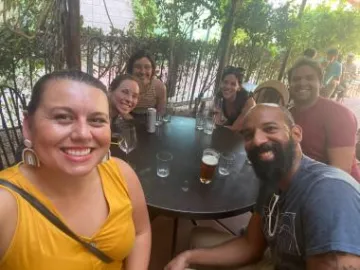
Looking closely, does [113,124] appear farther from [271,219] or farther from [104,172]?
[271,219]

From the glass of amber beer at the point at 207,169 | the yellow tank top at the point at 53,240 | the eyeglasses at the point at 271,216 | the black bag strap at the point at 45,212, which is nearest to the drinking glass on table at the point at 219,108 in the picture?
the glass of amber beer at the point at 207,169

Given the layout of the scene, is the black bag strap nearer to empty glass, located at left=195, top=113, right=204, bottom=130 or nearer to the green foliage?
empty glass, located at left=195, top=113, right=204, bottom=130

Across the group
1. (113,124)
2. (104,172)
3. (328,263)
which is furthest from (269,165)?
(113,124)

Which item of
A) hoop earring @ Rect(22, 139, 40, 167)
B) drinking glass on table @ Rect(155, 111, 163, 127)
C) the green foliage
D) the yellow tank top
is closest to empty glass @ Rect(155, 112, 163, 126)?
drinking glass on table @ Rect(155, 111, 163, 127)

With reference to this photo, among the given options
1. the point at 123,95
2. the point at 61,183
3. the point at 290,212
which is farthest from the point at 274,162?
the point at 123,95

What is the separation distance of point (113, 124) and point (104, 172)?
1.13m

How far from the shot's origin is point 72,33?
287 centimetres

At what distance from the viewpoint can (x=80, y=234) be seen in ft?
3.68

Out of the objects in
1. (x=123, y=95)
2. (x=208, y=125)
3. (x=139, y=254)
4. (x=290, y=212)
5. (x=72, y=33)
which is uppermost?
(x=72, y=33)

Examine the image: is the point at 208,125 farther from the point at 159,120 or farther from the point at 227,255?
the point at 227,255

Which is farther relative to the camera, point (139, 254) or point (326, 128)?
point (326, 128)

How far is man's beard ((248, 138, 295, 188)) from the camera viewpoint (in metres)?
1.38

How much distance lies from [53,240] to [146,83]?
261 centimetres

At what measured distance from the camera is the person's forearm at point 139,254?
4.61 ft
